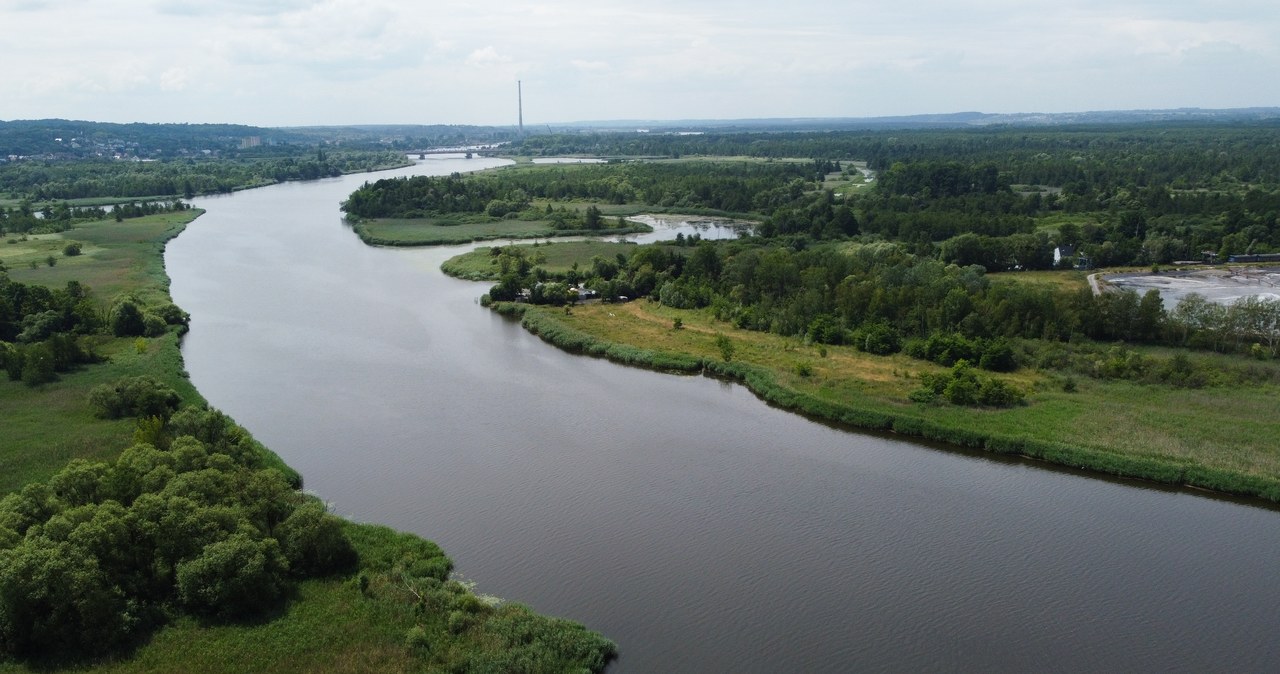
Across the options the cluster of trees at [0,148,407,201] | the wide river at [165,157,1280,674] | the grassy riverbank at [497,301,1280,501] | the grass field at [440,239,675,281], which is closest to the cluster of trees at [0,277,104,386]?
the wide river at [165,157,1280,674]

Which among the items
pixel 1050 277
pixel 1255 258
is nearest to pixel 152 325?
pixel 1050 277

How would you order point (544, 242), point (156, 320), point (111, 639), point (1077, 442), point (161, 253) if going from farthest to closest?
1. point (544, 242)
2. point (161, 253)
3. point (156, 320)
4. point (1077, 442)
5. point (111, 639)

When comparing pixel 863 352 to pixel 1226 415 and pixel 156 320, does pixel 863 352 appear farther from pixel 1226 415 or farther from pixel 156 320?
pixel 156 320

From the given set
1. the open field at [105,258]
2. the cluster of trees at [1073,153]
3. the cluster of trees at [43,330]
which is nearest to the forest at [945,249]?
the cluster of trees at [1073,153]

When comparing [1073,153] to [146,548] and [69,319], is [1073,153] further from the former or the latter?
[146,548]

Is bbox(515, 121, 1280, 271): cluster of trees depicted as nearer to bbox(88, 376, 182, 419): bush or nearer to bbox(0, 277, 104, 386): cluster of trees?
bbox(88, 376, 182, 419): bush

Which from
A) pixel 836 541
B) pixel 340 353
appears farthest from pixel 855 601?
pixel 340 353
